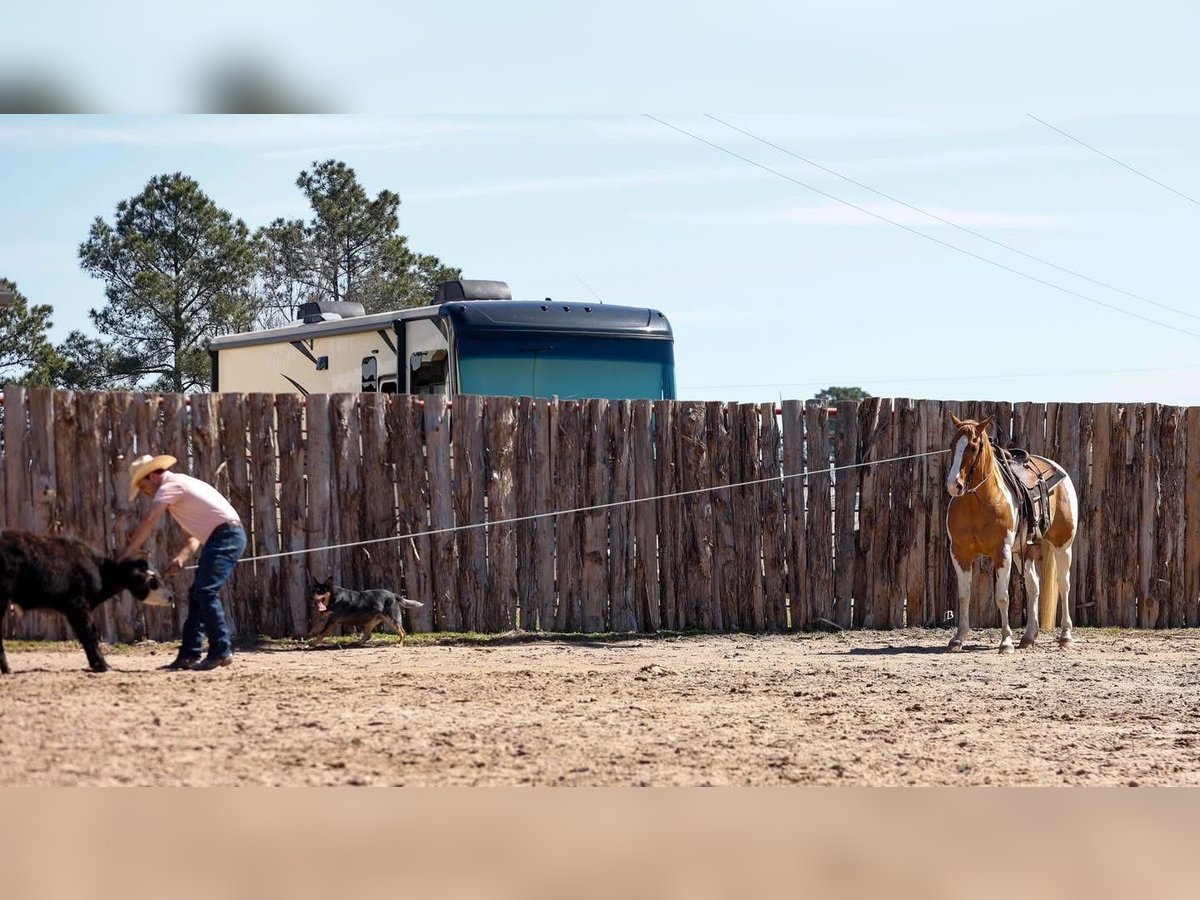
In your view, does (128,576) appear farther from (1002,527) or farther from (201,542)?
(1002,527)

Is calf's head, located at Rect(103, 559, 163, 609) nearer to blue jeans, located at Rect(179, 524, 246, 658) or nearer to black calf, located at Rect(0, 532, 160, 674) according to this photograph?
black calf, located at Rect(0, 532, 160, 674)

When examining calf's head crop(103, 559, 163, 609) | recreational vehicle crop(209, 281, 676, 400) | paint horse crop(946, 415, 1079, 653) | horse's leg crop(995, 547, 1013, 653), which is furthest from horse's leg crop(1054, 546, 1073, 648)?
calf's head crop(103, 559, 163, 609)

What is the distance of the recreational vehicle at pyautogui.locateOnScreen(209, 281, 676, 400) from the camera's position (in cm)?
1552

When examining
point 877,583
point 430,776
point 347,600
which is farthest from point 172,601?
point 877,583

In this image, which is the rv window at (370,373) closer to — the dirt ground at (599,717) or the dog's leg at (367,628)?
the dog's leg at (367,628)

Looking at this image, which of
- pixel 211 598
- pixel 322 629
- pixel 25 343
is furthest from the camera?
pixel 25 343

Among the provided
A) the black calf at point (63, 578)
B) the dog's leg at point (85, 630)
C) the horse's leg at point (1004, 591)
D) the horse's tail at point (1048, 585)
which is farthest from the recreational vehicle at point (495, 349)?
the dog's leg at point (85, 630)

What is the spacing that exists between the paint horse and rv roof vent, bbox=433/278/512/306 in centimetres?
561

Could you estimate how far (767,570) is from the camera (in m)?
14.9

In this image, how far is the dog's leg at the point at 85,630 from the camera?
10258 millimetres

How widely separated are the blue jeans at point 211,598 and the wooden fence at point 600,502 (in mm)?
2080

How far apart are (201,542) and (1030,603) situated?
7771 millimetres

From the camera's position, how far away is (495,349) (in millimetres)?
15602

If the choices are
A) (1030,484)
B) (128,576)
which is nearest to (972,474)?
(1030,484)
